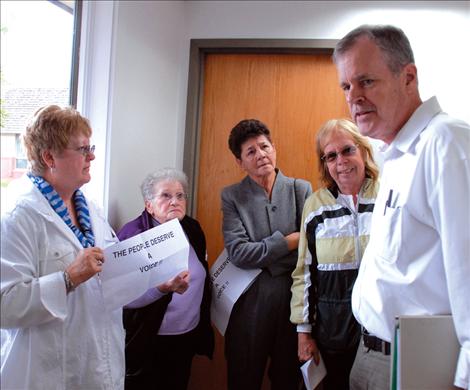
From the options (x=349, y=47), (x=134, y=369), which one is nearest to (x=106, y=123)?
(x=134, y=369)

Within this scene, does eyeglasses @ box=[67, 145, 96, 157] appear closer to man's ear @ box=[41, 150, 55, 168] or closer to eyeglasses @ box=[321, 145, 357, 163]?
man's ear @ box=[41, 150, 55, 168]

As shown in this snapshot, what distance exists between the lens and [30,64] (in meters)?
1.73

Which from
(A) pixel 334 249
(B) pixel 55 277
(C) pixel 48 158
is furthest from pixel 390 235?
(C) pixel 48 158

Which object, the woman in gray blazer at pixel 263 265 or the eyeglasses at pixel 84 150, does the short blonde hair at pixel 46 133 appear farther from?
the woman in gray blazer at pixel 263 265

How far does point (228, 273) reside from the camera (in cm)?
197

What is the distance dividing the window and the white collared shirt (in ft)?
3.55

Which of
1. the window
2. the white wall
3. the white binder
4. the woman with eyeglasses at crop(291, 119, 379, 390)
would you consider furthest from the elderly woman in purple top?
the white binder

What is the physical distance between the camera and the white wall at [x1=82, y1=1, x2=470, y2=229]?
215 centimetres

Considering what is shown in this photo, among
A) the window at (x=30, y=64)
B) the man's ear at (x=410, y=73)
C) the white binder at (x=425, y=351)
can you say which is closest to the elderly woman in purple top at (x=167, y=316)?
the window at (x=30, y=64)

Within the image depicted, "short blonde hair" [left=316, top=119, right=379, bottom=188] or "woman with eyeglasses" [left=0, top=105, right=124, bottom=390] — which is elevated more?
"short blonde hair" [left=316, top=119, right=379, bottom=188]

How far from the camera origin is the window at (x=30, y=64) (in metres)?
1.56

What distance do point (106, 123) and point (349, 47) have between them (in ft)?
4.27

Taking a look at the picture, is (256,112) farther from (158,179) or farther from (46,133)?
(46,133)

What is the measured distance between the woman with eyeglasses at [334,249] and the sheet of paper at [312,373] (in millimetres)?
23
